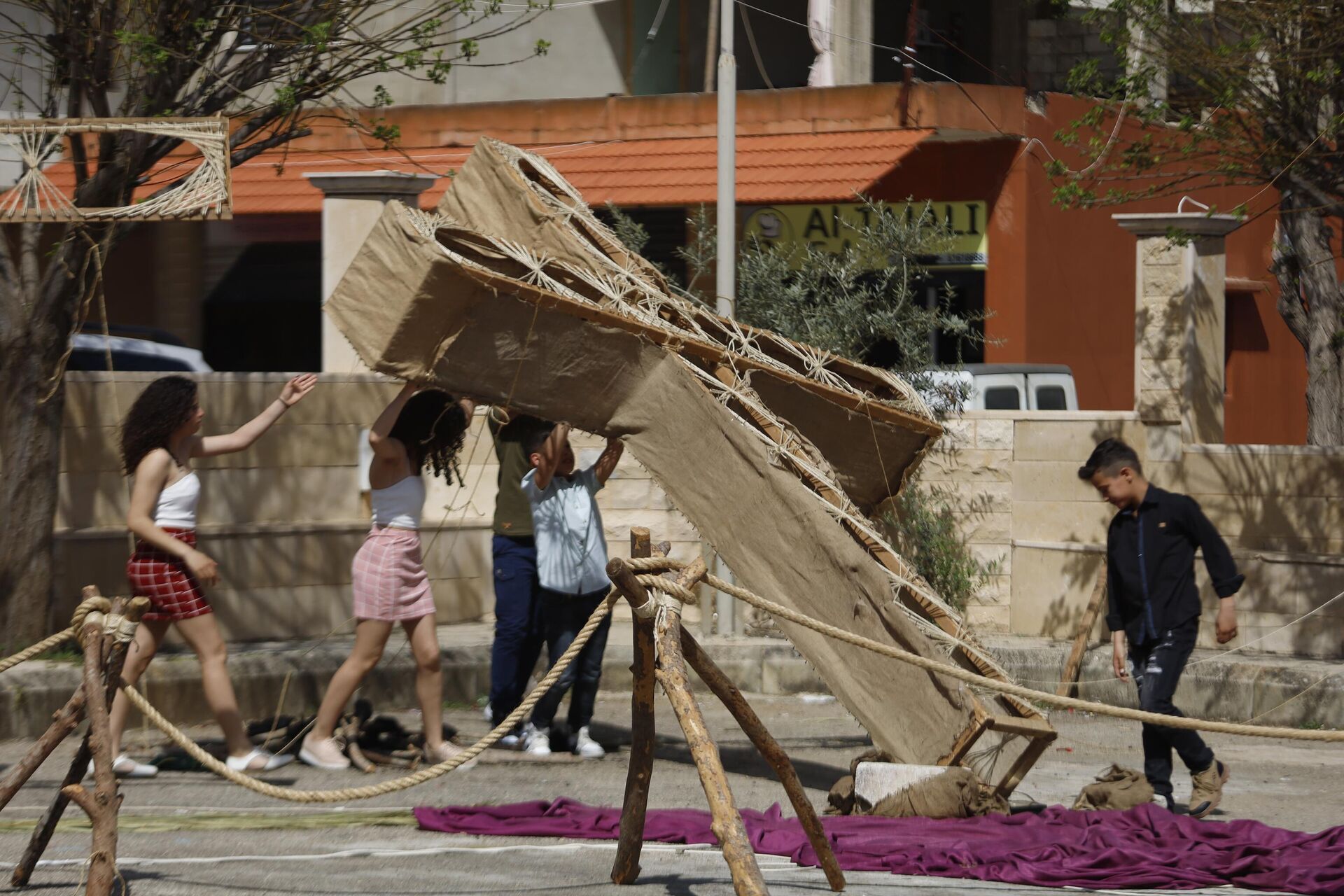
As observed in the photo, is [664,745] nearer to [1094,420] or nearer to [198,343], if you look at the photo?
[1094,420]

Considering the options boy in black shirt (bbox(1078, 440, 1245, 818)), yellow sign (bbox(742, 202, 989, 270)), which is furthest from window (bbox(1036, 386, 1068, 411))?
boy in black shirt (bbox(1078, 440, 1245, 818))

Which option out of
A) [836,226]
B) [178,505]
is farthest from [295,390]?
[836,226]

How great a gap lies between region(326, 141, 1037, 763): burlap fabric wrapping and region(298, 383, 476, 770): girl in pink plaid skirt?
0.54m

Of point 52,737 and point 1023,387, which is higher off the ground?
point 1023,387

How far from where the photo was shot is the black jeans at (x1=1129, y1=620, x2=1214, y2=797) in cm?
739

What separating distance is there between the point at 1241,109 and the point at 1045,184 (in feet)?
22.5

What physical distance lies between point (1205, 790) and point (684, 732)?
3.37 m

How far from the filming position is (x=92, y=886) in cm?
477

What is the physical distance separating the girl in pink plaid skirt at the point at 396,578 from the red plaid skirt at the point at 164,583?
742mm

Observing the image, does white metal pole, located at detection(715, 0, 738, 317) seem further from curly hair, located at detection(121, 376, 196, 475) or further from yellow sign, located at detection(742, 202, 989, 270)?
yellow sign, located at detection(742, 202, 989, 270)

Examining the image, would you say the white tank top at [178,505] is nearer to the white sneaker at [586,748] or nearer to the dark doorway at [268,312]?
the white sneaker at [586,748]

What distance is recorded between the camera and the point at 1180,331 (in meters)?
11.3

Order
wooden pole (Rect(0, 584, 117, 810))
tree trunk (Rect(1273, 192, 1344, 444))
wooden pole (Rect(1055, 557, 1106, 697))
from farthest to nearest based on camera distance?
tree trunk (Rect(1273, 192, 1344, 444)), wooden pole (Rect(1055, 557, 1106, 697)), wooden pole (Rect(0, 584, 117, 810))

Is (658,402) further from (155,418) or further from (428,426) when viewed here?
(155,418)
